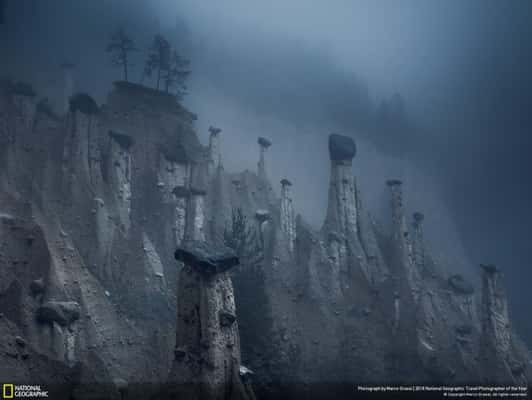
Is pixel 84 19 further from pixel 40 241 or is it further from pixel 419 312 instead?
pixel 419 312

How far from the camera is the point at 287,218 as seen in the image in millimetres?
33375

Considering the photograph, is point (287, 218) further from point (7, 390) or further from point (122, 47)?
point (122, 47)

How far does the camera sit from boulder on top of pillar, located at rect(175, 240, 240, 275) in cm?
1273

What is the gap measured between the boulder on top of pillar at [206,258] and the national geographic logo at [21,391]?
6466mm

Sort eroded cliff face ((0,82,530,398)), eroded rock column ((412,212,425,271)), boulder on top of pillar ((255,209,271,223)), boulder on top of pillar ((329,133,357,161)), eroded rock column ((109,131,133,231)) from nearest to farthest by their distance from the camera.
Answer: eroded cliff face ((0,82,530,398)), eroded rock column ((109,131,133,231)), boulder on top of pillar ((255,209,271,223)), boulder on top of pillar ((329,133,357,161)), eroded rock column ((412,212,425,271))

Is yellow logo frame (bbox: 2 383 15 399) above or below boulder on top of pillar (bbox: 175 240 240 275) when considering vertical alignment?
below

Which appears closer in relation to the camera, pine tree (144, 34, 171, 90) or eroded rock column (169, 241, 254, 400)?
eroded rock column (169, 241, 254, 400)

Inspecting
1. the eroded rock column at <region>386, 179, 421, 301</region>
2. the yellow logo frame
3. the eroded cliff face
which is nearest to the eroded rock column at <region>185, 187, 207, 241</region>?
the eroded cliff face

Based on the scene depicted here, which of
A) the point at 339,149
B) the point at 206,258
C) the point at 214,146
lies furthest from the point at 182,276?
the point at 214,146

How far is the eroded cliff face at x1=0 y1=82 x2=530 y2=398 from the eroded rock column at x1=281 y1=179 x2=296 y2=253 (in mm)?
156

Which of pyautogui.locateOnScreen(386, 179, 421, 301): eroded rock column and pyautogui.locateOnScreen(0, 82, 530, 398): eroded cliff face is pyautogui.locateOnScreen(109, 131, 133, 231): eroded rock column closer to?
pyautogui.locateOnScreen(0, 82, 530, 398): eroded cliff face

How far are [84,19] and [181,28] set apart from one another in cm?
1775

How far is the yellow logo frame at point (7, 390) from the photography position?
11797mm

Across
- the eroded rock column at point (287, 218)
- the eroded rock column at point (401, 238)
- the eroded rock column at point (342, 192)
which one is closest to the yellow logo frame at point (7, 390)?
the eroded rock column at point (287, 218)
